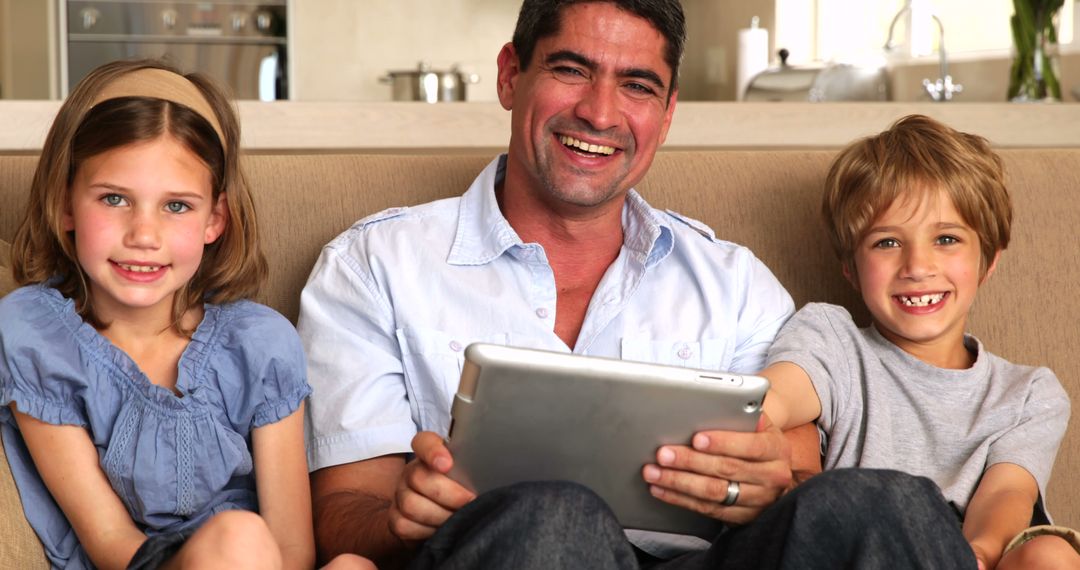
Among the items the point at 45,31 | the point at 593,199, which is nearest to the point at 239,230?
the point at 593,199

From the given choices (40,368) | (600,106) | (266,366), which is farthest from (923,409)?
(40,368)

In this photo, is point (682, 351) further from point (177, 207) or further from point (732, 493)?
point (177, 207)

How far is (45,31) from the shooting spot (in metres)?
5.18

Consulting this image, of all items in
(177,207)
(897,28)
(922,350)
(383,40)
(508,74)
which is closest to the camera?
(177,207)

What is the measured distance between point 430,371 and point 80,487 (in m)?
0.45

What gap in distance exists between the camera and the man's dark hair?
1.62 metres

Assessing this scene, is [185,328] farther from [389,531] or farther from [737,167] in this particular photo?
[737,167]

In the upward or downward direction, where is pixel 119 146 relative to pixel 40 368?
upward

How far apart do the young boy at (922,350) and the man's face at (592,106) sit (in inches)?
12.0

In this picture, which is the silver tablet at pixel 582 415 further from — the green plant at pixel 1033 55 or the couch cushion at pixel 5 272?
the green plant at pixel 1033 55

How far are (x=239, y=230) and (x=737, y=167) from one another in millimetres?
796

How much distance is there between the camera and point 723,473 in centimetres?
120

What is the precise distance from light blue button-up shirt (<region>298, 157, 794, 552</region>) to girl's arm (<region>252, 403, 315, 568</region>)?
10cm

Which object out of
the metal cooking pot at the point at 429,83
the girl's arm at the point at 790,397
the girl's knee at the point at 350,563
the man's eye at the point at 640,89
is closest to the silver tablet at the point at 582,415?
the girl's knee at the point at 350,563
